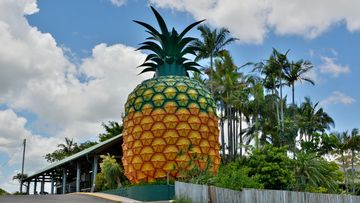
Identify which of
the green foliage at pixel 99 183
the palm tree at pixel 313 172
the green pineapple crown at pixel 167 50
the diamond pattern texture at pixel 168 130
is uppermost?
the green pineapple crown at pixel 167 50

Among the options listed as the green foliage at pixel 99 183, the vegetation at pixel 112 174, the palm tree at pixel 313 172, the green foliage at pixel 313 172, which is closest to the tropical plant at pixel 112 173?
the vegetation at pixel 112 174

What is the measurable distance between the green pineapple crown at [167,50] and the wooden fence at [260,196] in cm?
1130

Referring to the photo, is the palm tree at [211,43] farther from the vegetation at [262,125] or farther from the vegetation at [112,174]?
the vegetation at [112,174]

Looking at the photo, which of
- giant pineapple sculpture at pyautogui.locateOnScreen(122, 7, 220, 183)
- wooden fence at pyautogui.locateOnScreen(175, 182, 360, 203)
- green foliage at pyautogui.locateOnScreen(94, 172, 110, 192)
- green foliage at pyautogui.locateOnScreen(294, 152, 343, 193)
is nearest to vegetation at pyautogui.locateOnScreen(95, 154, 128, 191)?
green foliage at pyautogui.locateOnScreen(94, 172, 110, 192)

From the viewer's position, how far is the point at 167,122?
24531 mm

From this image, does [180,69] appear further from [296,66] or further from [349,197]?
[296,66]

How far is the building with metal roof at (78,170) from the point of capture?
34.8 m

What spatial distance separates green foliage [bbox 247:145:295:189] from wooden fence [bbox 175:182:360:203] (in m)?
12.6

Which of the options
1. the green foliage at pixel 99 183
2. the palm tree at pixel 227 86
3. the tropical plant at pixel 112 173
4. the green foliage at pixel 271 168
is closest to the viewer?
the green foliage at pixel 271 168

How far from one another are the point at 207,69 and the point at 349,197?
31.4 metres

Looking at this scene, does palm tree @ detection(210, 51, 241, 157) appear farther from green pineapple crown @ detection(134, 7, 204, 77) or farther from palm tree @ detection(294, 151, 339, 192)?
green pineapple crown @ detection(134, 7, 204, 77)

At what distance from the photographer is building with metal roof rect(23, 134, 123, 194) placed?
114 ft

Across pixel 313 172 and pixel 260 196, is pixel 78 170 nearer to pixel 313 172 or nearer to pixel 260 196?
pixel 313 172

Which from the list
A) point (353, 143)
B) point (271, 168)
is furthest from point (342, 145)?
point (271, 168)
